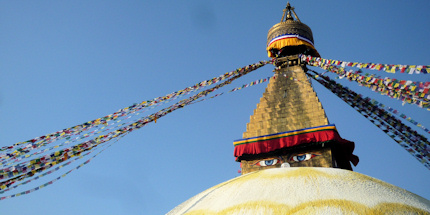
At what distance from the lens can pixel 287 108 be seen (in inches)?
359

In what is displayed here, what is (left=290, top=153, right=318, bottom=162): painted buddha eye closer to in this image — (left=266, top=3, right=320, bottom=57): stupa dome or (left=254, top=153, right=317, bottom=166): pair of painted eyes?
(left=254, top=153, right=317, bottom=166): pair of painted eyes

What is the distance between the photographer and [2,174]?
5449 mm

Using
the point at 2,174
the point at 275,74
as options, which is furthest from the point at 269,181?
the point at 275,74

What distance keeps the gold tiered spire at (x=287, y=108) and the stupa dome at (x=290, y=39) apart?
1.68 m

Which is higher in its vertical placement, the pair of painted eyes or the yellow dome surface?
the pair of painted eyes

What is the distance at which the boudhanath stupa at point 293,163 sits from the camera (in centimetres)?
458

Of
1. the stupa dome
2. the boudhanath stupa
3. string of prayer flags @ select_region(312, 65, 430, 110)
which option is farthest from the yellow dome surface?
the stupa dome

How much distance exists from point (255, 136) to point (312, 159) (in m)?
1.42

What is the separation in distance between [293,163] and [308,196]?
11.9ft

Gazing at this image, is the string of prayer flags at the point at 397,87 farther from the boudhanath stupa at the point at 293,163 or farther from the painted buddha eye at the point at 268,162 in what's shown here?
the painted buddha eye at the point at 268,162

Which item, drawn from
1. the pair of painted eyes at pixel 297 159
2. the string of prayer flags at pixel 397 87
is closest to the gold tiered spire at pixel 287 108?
the pair of painted eyes at pixel 297 159

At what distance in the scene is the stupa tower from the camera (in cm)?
820

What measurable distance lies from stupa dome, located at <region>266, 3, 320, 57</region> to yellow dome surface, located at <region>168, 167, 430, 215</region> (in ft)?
21.7

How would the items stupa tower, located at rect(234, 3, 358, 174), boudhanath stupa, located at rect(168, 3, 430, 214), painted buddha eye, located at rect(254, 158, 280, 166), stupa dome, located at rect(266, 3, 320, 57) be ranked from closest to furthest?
boudhanath stupa, located at rect(168, 3, 430, 214) < stupa tower, located at rect(234, 3, 358, 174) < painted buddha eye, located at rect(254, 158, 280, 166) < stupa dome, located at rect(266, 3, 320, 57)
